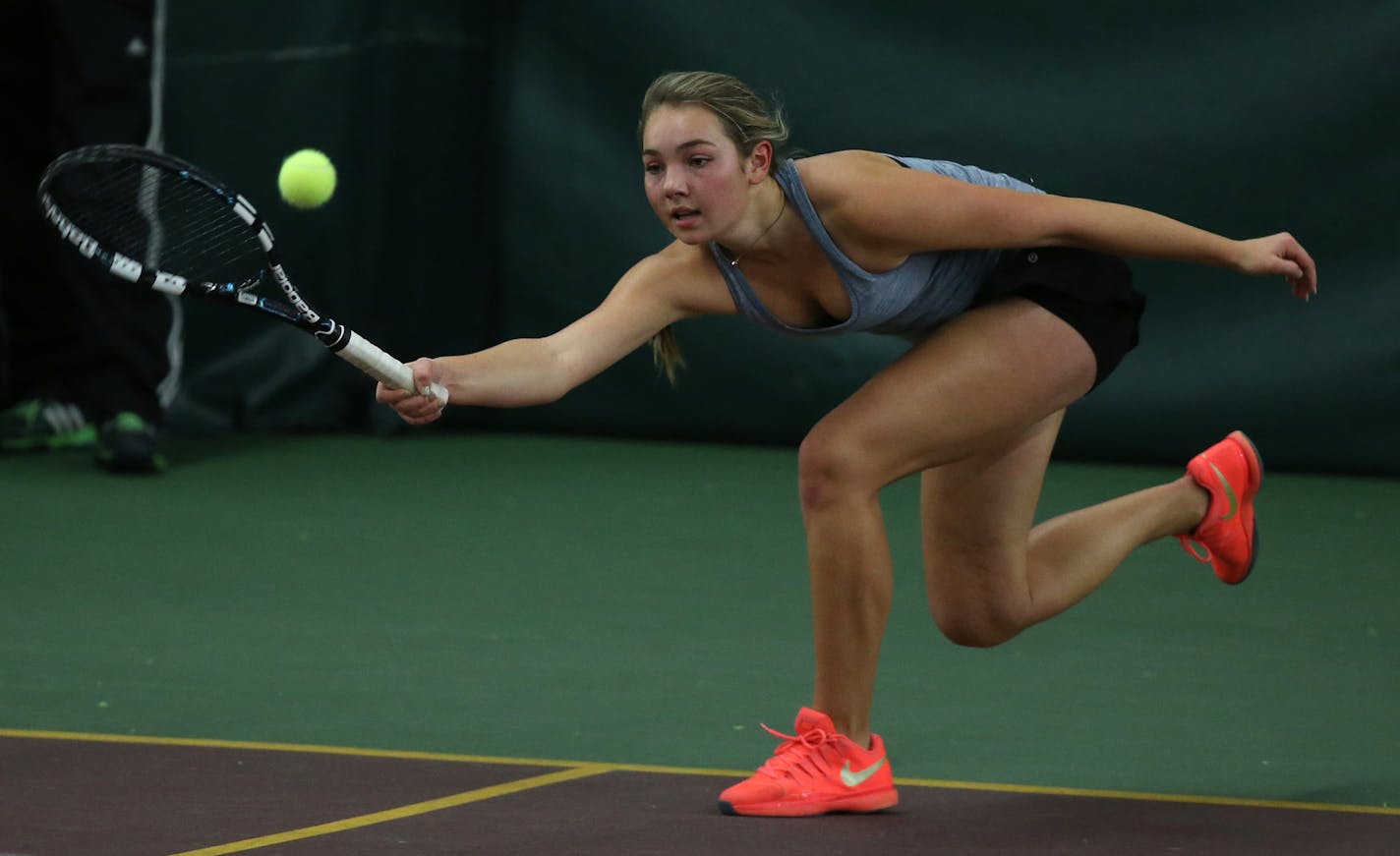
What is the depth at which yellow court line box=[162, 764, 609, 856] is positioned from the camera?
3121 mm

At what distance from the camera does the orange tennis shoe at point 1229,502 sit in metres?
4.27

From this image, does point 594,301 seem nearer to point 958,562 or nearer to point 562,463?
point 562,463

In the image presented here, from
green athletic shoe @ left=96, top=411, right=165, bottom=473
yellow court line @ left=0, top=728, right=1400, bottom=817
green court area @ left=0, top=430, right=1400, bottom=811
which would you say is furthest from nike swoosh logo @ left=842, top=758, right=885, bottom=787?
green athletic shoe @ left=96, top=411, right=165, bottom=473

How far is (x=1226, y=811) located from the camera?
3.49 m

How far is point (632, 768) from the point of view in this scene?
374 centimetres

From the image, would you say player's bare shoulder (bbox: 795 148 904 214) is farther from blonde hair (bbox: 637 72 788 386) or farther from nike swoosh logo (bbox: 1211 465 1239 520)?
nike swoosh logo (bbox: 1211 465 1239 520)

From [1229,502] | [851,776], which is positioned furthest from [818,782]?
[1229,502]

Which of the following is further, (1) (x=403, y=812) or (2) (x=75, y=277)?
(2) (x=75, y=277)

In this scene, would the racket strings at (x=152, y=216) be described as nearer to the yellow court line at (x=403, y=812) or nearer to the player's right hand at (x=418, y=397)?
the player's right hand at (x=418, y=397)

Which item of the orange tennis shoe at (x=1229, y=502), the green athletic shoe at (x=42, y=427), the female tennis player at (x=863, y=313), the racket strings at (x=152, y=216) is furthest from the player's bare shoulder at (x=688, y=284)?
the green athletic shoe at (x=42, y=427)

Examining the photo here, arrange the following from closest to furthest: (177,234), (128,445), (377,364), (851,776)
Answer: (377,364) < (851,776) < (177,234) < (128,445)

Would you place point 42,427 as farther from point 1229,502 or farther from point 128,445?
point 1229,502

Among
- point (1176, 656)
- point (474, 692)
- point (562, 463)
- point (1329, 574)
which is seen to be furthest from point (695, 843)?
point (562, 463)

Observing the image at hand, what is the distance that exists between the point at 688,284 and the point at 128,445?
4101 mm
